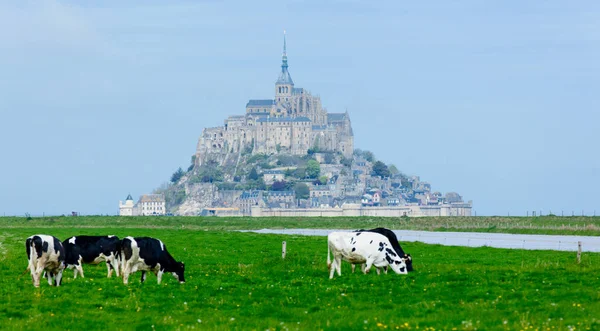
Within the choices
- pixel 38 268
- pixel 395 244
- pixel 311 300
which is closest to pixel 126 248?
pixel 38 268

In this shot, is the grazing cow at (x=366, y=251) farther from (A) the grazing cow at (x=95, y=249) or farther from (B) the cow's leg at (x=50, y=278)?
(B) the cow's leg at (x=50, y=278)

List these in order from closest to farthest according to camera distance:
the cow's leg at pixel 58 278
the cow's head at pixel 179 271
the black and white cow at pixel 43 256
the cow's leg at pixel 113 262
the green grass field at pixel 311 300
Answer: the green grass field at pixel 311 300, the black and white cow at pixel 43 256, the cow's leg at pixel 58 278, the cow's head at pixel 179 271, the cow's leg at pixel 113 262

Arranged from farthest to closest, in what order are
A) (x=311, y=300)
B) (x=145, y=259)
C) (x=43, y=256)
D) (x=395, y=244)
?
(x=395, y=244)
(x=145, y=259)
(x=43, y=256)
(x=311, y=300)

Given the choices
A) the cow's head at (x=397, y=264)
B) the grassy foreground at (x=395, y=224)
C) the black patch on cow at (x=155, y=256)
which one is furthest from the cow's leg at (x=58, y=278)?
the grassy foreground at (x=395, y=224)

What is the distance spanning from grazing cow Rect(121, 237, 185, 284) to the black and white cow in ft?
5.50

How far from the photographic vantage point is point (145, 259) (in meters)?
26.0

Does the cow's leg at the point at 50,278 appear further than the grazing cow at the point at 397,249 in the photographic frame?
No

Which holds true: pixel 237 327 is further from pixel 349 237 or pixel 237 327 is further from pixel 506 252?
pixel 506 252

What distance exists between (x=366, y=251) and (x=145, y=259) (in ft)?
21.8

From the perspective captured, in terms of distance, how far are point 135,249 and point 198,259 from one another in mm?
12533

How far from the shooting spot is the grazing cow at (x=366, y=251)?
1115 inches

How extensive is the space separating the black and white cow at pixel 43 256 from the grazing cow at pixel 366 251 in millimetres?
7904

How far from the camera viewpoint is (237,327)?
1897cm

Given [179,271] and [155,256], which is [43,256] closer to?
[155,256]
